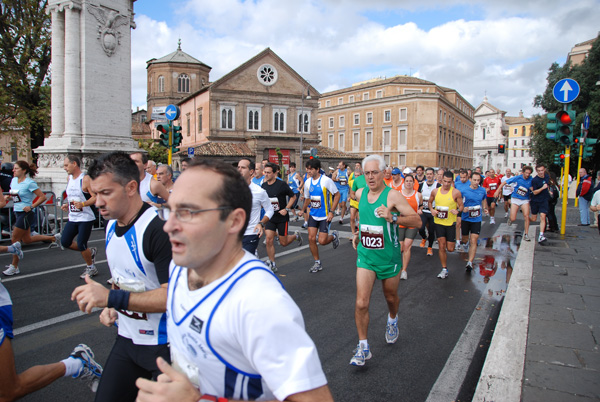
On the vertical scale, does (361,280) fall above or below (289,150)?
below

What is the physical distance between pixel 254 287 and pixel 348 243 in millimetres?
10226

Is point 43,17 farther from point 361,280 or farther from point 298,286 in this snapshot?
point 361,280

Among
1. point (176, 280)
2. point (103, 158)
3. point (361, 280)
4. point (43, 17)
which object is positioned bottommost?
point (361, 280)

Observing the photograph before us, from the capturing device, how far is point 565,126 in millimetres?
11609

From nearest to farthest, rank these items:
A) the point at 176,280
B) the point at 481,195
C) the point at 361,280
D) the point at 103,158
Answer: the point at 176,280
the point at 103,158
the point at 361,280
the point at 481,195

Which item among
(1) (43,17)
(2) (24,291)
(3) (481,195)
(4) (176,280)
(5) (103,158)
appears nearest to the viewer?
(4) (176,280)

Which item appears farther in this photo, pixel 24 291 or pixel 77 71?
pixel 77 71

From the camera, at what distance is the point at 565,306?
546 centimetres

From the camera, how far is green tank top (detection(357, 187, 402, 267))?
4613 millimetres

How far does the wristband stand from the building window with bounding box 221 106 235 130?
43360 millimetres

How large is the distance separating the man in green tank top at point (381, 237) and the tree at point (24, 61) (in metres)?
22.9

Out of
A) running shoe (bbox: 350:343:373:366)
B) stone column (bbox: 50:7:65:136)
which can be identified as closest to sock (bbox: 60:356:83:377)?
running shoe (bbox: 350:343:373:366)

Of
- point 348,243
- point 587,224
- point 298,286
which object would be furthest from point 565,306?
point 587,224

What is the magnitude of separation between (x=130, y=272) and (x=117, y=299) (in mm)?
513
